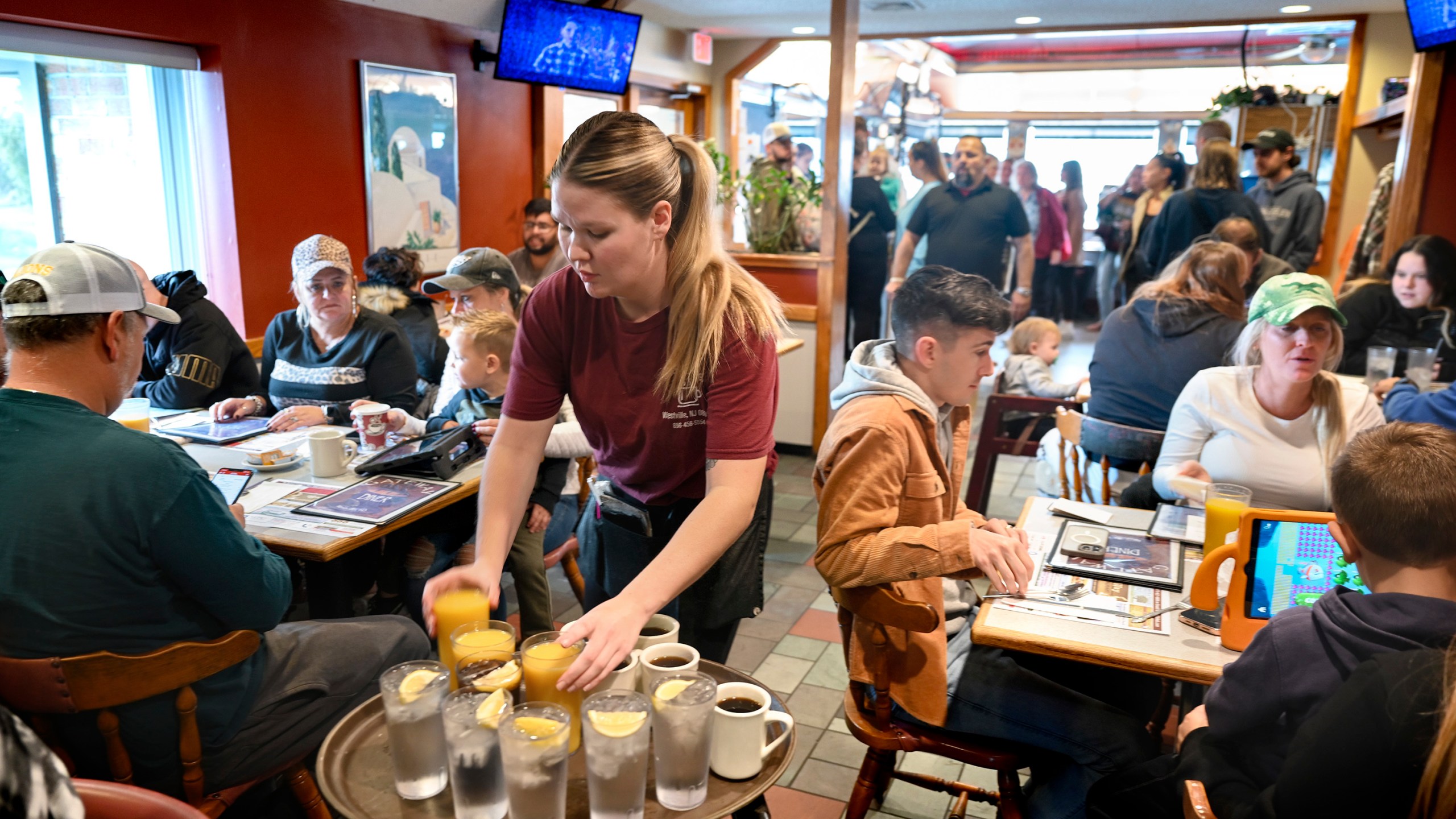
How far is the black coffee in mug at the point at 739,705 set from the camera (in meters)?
1.16

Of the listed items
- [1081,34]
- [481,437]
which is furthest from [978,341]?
[1081,34]

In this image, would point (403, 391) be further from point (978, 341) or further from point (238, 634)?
point (978, 341)

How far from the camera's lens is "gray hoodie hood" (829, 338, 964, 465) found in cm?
176

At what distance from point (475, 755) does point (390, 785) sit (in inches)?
7.2

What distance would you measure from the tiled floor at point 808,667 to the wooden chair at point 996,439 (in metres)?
0.51

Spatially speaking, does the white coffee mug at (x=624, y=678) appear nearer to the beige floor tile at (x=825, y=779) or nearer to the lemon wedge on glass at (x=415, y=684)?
the lemon wedge on glass at (x=415, y=684)

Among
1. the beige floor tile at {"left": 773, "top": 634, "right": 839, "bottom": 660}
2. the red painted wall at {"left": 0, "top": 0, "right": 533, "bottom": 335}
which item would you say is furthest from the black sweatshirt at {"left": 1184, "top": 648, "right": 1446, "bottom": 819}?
the red painted wall at {"left": 0, "top": 0, "right": 533, "bottom": 335}

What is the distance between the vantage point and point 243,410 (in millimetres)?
2969

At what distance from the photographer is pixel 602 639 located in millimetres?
1115

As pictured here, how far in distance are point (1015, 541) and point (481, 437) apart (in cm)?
155

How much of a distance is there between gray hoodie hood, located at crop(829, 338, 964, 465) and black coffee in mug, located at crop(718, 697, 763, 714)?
705 millimetres

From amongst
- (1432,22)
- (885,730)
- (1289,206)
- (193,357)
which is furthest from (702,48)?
(885,730)

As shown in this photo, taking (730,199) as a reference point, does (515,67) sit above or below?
above

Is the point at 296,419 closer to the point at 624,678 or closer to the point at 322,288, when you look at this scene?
the point at 322,288
